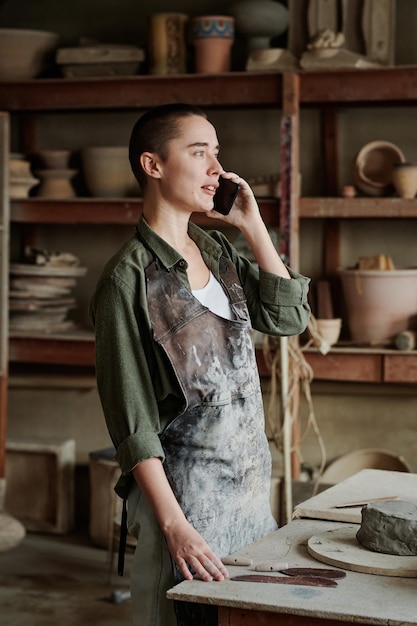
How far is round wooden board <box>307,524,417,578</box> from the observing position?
1822 mm

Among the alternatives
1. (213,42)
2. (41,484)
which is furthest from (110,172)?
(41,484)

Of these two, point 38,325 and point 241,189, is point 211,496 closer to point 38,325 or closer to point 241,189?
point 241,189

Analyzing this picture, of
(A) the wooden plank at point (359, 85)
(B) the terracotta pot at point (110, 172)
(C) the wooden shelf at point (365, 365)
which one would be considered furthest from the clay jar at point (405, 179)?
(B) the terracotta pot at point (110, 172)

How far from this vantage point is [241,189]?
2.28 m

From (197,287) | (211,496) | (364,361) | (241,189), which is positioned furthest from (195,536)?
(364,361)

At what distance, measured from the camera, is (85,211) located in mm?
5238

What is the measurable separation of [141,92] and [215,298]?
3081 mm

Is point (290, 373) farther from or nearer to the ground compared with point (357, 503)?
farther from the ground

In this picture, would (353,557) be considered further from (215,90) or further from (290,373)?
(215,90)

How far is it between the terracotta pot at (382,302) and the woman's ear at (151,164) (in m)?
2.75

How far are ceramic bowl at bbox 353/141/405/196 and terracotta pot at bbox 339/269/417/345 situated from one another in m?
0.43

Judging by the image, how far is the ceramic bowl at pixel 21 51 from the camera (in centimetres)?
532

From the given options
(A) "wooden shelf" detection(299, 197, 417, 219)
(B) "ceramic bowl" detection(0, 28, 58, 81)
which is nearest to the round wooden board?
(A) "wooden shelf" detection(299, 197, 417, 219)

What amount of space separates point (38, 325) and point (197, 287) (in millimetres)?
3240
